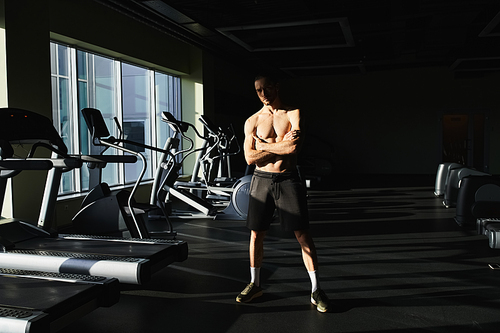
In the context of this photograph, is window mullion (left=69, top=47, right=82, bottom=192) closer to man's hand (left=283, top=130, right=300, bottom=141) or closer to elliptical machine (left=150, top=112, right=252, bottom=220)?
elliptical machine (left=150, top=112, right=252, bottom=220)

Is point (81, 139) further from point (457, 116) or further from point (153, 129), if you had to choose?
point (457, 116)

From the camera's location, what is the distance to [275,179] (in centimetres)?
275

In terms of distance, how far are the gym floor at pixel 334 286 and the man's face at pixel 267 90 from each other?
130 centimetres

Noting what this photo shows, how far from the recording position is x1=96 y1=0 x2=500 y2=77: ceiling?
5719 mm

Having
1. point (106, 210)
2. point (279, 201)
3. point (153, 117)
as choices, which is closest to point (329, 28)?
point (153, 117)

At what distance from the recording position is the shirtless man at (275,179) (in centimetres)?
269

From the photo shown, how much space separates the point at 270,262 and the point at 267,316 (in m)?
1.19

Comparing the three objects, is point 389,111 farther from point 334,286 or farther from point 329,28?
point 334,286

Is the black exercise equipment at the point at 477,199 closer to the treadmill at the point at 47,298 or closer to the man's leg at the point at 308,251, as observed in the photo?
the man's leg at the point at 308,251

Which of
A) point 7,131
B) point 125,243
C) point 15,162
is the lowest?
point 125,243

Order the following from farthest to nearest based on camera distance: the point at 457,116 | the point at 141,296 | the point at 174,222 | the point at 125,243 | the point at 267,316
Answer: the point at 457,116 < the point at 174,222 < the point at 125,243 < the point at 141,296 < the point at 267,316

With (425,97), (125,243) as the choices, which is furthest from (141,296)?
(425,97)

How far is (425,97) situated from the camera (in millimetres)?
12859

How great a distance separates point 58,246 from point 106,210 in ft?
3.14
